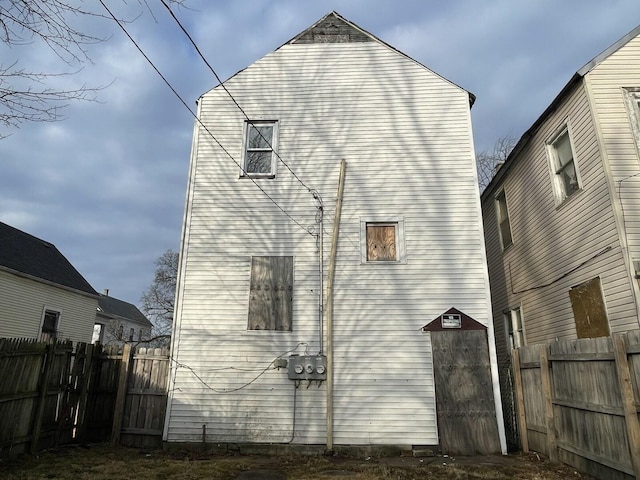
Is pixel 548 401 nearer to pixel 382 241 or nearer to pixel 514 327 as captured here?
pixel 382 241

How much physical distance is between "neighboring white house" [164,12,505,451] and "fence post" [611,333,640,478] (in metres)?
3.05

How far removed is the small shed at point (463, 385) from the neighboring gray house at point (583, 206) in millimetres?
1666

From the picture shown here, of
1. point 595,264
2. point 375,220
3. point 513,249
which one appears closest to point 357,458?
point 375,220

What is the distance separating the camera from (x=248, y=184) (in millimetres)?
9539

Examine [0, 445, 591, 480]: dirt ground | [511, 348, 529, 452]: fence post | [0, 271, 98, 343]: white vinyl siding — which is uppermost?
[0, 271, 98, 343]: white vinyl siding

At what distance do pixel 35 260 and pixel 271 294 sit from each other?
15651mm

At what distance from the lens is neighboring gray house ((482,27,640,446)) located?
289 inches

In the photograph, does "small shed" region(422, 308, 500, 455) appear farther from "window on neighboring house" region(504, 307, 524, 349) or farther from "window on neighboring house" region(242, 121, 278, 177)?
"window on neighboring house" region(242, 121, 278, 177)

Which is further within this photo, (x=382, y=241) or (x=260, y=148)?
(x=260, y=148)

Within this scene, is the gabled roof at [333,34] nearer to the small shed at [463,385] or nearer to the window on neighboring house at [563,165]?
the window on neighboring house at [563,165]

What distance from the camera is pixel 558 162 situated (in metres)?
9.45

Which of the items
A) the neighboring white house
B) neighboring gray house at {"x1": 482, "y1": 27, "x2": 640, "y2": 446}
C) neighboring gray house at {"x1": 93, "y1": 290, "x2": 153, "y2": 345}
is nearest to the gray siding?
neighboring gray house at {"x1": 482, "y1": 27, "x2": 640, "y2": 446}

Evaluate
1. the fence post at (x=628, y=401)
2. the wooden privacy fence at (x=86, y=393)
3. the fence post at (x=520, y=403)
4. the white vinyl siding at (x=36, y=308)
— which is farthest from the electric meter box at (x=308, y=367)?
the white vinyl siding at (x=36, y=308)

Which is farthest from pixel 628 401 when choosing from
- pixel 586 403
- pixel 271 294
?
pixel 271 294
